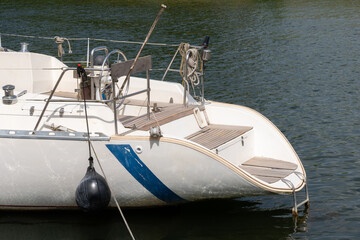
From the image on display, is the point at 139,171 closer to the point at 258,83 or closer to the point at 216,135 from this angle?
the point at 216,135

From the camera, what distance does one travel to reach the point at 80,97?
9.75 metres

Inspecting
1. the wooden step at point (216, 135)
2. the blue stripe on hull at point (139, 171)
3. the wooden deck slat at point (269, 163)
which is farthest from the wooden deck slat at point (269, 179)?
the blue stripe on hull at point (139, 171)

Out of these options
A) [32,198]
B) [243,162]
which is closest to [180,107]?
[243,162]

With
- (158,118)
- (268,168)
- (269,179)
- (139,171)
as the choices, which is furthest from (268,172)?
(139,171)

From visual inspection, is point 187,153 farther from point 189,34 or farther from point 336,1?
point 336,1

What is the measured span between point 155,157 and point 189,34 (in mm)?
20074

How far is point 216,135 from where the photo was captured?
29.9 feet

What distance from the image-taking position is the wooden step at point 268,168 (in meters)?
8.46

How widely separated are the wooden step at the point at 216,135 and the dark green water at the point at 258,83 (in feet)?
3.15

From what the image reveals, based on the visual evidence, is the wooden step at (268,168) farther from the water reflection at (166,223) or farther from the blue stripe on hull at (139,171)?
the blue stripe on hull at (139,171)

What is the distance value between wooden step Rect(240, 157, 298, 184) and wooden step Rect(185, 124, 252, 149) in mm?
471

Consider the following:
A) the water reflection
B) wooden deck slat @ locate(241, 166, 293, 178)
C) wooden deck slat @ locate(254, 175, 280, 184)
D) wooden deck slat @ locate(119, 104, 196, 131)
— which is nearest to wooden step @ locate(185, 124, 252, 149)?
wooden deck slat @ locate(119, 104, 196, 131)

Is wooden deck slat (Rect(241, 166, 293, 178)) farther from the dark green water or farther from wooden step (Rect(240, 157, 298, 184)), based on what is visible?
the dark green water

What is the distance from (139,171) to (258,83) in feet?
35.8
